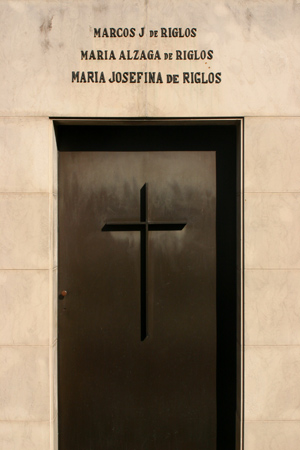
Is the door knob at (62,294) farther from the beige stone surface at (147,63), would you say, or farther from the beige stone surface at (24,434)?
the beige stone surface at (147,63)

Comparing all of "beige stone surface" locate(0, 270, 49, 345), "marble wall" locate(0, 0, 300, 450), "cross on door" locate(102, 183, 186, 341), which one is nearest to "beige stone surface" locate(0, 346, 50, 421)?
"marble wall" locate(0, 0, 300, 450)

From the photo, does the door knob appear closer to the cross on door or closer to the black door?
the black door

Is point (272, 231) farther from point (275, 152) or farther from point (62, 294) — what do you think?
point (62, 294)

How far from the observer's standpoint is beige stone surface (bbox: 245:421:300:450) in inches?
124

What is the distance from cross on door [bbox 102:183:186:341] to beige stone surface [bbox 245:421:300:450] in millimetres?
1224

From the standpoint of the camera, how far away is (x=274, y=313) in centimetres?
317

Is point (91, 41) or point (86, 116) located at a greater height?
point (91, 41)

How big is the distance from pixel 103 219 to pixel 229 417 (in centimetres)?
217

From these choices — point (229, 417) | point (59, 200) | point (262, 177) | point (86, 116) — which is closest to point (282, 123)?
point (262, 177)

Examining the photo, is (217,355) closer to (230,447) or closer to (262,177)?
(230,447)

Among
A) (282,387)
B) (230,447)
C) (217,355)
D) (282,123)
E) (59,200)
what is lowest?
(230,447)

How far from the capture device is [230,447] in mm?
3377

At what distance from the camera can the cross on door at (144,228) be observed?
3.32 m

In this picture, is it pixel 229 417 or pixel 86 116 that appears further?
pixel 229 417
